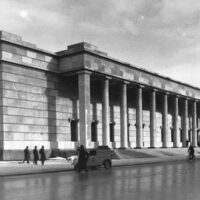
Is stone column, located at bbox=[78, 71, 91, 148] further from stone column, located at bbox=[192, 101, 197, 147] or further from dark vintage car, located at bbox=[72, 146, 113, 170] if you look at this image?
stone column, located at bbox=[192, 101, 197, 147]

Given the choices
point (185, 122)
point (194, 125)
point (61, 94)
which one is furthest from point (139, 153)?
point (194, 125)

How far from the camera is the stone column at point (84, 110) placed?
38094 mm

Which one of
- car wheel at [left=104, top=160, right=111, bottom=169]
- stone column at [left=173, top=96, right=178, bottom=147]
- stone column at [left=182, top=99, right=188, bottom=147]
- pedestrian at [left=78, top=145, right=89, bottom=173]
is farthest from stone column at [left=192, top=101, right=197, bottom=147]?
pedestrian at [left=78, top=145, right=89, bottom=173]

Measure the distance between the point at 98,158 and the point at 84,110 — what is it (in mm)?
13231

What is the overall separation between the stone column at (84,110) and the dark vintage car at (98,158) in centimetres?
1108

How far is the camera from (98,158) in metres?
25.7

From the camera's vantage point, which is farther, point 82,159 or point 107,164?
point 107,164

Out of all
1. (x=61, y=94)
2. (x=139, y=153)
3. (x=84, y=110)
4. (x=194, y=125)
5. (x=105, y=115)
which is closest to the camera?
(x=84, y=110)

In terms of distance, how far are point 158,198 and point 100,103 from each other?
3501 cm

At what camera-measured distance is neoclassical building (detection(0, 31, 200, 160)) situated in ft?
115

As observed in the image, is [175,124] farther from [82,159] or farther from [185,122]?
[82,159]

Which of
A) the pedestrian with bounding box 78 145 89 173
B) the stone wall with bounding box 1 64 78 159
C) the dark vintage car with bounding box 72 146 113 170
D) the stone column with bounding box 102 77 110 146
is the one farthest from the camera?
the stone column with bounding box 102 77 110 146

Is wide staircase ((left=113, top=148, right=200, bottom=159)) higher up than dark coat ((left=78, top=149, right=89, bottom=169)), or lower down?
lower down

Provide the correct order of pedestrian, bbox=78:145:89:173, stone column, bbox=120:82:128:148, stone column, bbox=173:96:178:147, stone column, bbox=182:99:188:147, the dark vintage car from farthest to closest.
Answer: stone column, bbox=182:99:188:147 < stone column, bbox=173:96:178:147 < stone column, bbox=120:82:128:148 < the dark vintage car < pedestrian, bbox=78:145:89:173
